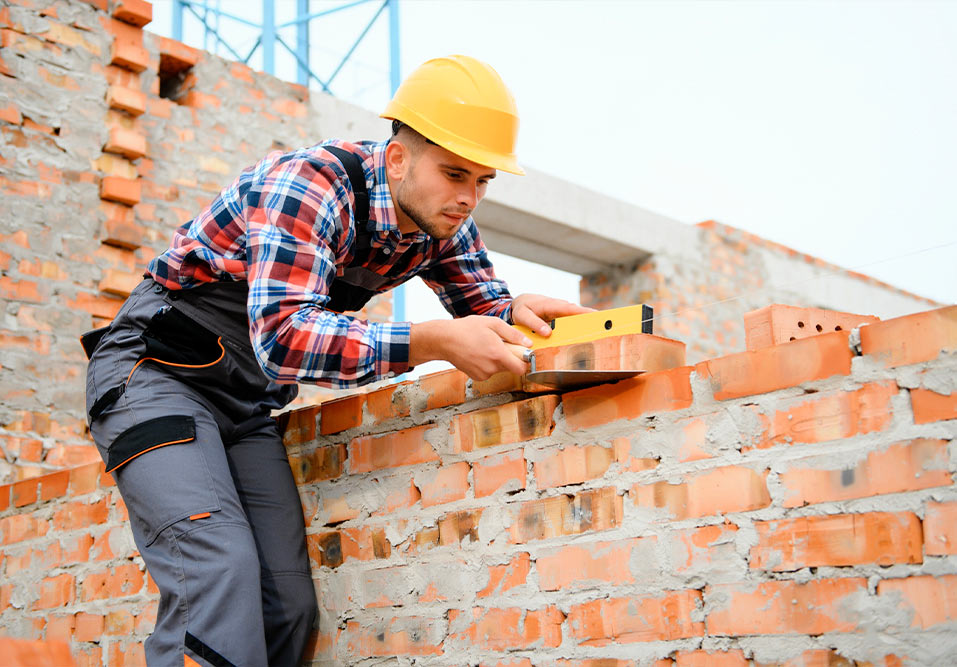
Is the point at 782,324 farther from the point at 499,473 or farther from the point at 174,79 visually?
the point at 174,79

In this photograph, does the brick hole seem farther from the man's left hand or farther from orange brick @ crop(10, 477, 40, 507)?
the man's left hand

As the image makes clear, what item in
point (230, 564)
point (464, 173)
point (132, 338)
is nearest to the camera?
point (230, 564)

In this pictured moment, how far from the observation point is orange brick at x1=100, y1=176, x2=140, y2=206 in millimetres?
4762

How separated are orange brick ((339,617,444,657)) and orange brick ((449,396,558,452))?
0.37 meters

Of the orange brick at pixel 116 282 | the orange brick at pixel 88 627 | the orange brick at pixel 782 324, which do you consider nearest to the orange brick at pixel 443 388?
the orange brick at pixel 782 324

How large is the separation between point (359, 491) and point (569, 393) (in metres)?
0.60

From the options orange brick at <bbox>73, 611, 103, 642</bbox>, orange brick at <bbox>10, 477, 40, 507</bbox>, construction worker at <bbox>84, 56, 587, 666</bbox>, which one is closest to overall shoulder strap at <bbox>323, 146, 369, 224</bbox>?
construction worker at <bbox>84, 56, 587, 666</bbox>

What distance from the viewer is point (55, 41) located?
4715 mm

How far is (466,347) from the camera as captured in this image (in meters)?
1.81

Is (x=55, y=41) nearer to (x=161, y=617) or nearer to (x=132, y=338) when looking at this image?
(x=132, y=338)

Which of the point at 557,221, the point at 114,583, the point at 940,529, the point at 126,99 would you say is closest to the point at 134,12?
the point at 126,99

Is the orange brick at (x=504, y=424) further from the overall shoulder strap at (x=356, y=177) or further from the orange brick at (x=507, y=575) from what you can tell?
the overall shoulder strap at (x=356, y=177)

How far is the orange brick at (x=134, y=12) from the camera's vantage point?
4.90m

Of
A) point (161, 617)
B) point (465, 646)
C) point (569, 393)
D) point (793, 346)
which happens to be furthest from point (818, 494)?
point (161, 617)
